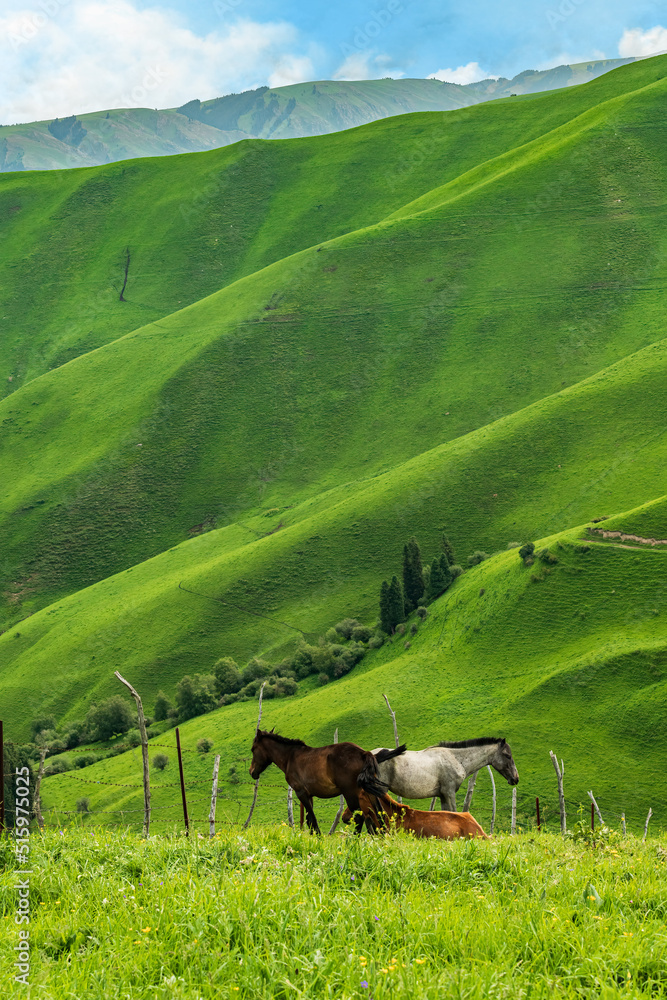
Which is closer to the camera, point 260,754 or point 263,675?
point 260,754

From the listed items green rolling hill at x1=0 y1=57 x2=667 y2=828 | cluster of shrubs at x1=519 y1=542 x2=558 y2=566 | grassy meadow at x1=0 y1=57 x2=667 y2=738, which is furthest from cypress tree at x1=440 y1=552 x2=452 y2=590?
cluster of shrubs at x1=519 y1=542 x2=558 y2=566

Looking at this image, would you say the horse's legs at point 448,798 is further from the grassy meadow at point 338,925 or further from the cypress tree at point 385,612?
the cypress tree at point 385,612

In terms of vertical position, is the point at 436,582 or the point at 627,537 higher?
the point at 627,537

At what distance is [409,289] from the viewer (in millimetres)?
129875

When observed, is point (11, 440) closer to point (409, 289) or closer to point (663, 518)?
point (409, 289)

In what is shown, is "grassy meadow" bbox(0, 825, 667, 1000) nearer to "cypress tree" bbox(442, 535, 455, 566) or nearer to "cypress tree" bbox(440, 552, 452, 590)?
"cypress tree" bbox(440, 552, 452, 590)

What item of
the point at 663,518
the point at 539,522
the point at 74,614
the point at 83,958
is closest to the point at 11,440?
the point at 74,614

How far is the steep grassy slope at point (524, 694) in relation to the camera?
4116cm

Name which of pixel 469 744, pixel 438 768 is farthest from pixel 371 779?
pixel 469 744

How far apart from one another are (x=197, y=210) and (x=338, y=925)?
191257 millimetres

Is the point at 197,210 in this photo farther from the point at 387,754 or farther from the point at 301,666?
the point at 387,754

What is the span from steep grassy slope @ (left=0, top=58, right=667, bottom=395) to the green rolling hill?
2.48 feet

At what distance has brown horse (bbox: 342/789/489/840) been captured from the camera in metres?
12.2

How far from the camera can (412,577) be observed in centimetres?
7494
